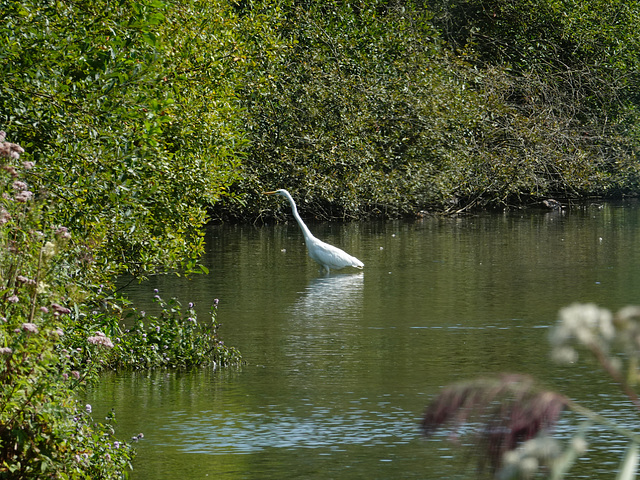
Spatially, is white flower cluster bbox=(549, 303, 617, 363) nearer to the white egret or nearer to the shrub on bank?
the shrub on bank

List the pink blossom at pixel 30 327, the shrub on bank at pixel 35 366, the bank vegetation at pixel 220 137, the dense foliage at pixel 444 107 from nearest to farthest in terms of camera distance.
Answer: the pink blossom at pixel 30 327 → the shrub on bank at pixel 35 366 → the bank vegetation at pixel 220 137 → the dense foliage at pixel 444 107

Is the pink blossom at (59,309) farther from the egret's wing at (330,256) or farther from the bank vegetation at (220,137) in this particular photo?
the egret's wing at (330,256)

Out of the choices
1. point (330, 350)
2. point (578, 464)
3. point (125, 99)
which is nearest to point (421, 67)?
point (330, 350)

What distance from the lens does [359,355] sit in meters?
10.2

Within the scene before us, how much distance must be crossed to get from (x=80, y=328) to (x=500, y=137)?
23.3m

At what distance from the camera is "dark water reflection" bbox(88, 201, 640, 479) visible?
6809 millimetres

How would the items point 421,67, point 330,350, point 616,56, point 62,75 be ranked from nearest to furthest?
point 62,75 → point 330,350 → point 421,67 → point 616,56

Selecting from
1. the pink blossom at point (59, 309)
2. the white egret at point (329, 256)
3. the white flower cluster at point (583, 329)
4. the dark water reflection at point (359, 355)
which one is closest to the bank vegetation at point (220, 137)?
the pink blossom at point (59, 309)

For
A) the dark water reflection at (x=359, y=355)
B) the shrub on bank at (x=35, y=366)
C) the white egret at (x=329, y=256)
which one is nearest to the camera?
the shrub on bank at (x=35, y=366)

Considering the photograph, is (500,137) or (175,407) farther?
(500,137)

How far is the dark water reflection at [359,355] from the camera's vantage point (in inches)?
268

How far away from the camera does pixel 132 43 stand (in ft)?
28.4

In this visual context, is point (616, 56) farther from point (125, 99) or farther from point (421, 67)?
point (125, 99)

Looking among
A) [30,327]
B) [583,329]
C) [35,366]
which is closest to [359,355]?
[35,366]
